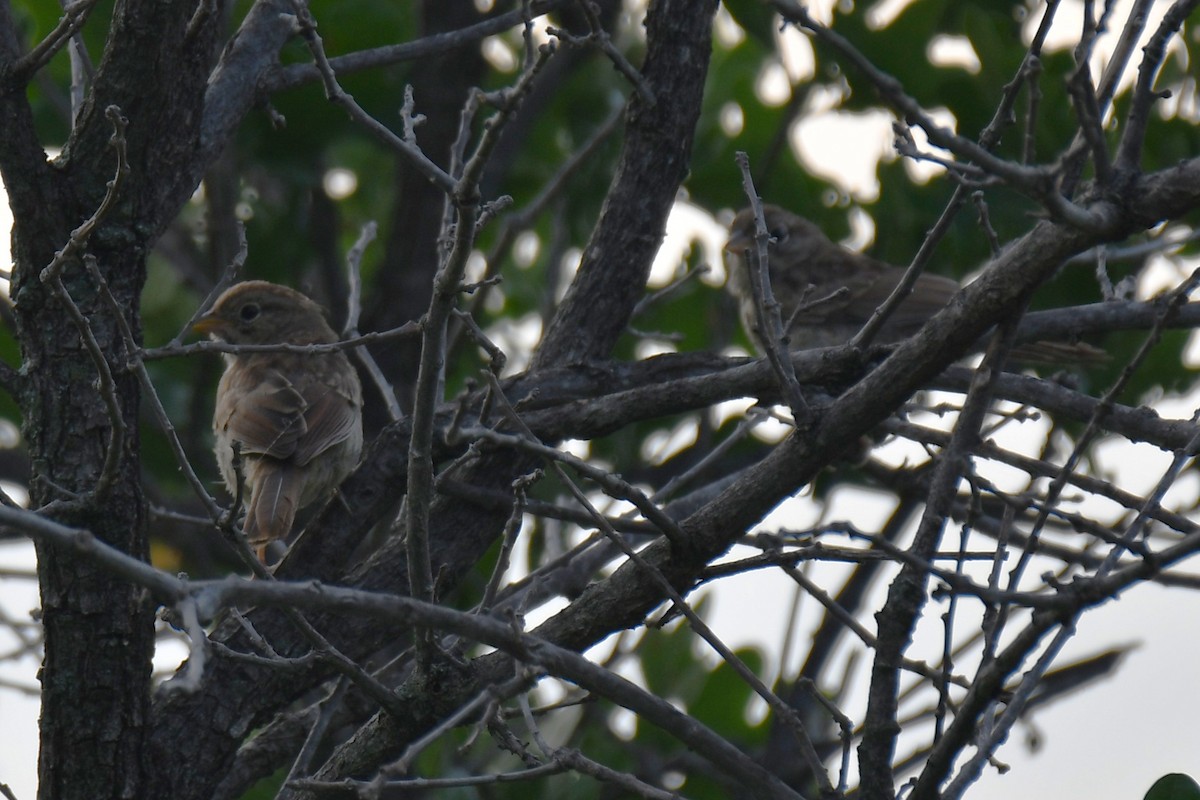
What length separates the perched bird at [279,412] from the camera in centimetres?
657

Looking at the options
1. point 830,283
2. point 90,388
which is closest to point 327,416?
point 90,388

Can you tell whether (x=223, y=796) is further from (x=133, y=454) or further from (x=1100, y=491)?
(x=1100, y=491)

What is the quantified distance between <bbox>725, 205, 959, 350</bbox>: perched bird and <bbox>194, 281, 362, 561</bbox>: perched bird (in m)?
2.12

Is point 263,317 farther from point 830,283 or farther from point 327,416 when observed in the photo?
point 830,283

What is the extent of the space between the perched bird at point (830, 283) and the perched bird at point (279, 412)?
212 centimetres

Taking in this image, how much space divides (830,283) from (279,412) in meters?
3.51

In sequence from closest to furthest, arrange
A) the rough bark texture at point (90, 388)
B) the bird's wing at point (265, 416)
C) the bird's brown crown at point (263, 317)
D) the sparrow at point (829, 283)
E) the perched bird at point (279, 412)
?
the rough bark texture at point (90, 388) → the perched bird at point (279, 412) → the bird's wing at point (265, 416) → the bird's brown crown at point (263, 317) → the sparrow at point (829, 283)

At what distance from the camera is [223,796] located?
14.4 ft

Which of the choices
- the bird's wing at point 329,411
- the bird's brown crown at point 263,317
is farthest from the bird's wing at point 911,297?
the bird's brown crown at point 263,317

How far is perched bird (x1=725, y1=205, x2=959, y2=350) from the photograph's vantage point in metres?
8.01

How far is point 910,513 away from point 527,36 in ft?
11.3

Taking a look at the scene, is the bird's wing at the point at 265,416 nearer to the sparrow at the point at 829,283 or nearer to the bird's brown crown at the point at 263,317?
the bird's brown crown at the point at 263,317

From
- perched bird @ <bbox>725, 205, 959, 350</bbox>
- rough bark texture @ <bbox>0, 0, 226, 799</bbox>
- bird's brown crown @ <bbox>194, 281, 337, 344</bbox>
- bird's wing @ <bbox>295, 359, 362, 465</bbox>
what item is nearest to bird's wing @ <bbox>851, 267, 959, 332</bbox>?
perched bird @ <bbox>725, 205, 959, 350</bbox>

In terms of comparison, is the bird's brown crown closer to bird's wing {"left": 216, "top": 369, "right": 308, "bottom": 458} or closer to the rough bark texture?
bird's wing {"left": 216, "top": 369, "right": 308, "bottom": 458}
